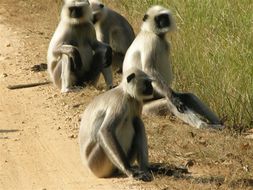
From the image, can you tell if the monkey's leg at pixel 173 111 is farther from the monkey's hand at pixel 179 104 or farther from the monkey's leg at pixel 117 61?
the monkey's leg at pixel 117 61

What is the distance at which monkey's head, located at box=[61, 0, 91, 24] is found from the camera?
11.6 m

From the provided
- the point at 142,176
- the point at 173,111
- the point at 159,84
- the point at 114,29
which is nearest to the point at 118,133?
the point at 142,176

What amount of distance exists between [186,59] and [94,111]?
3491mm

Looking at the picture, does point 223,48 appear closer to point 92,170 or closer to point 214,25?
point 214,25

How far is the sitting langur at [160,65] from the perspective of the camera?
972 centimetres

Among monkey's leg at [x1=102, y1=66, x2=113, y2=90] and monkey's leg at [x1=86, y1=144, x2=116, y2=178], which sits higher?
monkey's leg at [x1=86, y1=144, x2=116, y2=178]

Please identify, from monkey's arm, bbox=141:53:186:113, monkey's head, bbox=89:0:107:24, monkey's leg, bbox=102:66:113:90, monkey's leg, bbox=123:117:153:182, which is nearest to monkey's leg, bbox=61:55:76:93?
monkey's leg, bbox=102:66:113:90

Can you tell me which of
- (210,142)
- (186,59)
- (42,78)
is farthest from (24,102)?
(210,142)

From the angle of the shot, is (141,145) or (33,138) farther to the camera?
(33,138)

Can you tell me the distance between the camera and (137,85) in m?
7.51

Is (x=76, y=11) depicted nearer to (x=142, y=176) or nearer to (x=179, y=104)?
(x=179, y=104)

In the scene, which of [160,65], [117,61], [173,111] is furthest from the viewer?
[117,61]

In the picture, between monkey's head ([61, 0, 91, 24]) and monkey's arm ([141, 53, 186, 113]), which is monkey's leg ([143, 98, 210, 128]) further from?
monkey's head ([61, 0, 91, 24])

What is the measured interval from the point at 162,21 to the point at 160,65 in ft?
1.81
